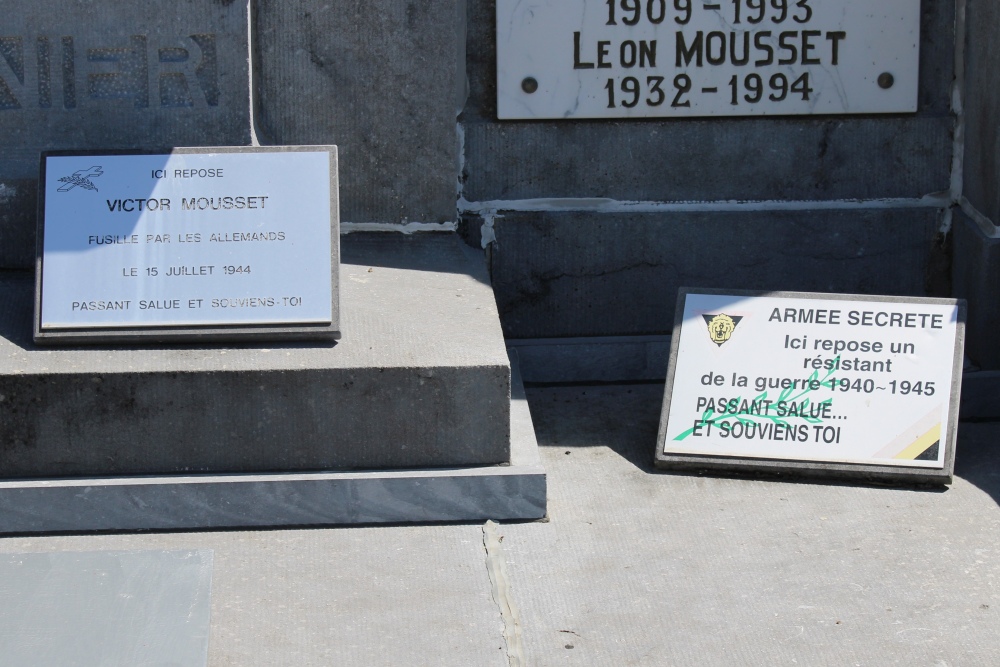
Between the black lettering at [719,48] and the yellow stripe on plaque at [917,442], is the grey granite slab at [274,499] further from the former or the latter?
the black lettering at [719,48]

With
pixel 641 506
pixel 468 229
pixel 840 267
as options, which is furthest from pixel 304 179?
pixel 840 267

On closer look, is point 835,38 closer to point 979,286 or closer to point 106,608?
point 979,286

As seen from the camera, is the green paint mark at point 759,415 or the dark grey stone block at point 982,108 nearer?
the green paint mark at point 759,415

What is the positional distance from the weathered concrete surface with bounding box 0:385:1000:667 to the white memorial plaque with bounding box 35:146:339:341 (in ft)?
2.17

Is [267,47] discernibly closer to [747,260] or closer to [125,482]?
[125,482]

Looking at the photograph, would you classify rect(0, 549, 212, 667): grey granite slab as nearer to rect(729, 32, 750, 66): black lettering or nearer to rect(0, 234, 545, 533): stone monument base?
rect(0, 234, 545, 533): stone monument base

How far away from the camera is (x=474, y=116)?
15.5 ft

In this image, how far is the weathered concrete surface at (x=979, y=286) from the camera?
14.9ft

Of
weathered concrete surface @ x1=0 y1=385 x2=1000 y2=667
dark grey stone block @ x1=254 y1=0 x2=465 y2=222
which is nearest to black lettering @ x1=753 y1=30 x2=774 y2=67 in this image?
dark grey stone block @ x1=254 y1=0 x2=465 y2=222

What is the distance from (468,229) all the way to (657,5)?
1147mm

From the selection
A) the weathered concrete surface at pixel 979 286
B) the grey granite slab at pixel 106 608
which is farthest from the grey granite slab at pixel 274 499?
the weathered concrete surface at pixel 979 286

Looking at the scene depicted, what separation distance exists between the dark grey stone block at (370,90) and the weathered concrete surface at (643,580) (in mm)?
1410

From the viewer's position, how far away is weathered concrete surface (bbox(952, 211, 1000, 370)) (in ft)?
14.9

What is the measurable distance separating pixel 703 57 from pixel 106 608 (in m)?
3.04
